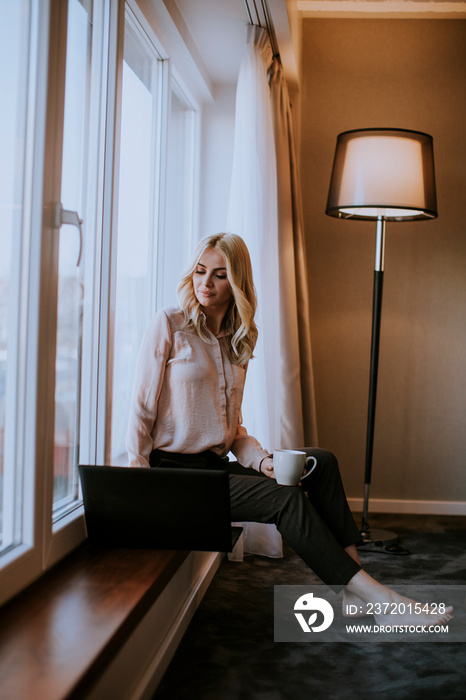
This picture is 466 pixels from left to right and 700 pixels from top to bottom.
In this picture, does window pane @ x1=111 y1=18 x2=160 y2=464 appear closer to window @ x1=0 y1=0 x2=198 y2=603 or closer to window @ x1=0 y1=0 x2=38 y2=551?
window @ x1=0 y1=0 x2=198 y2=603

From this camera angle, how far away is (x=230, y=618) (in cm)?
207

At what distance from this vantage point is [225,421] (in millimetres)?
2010

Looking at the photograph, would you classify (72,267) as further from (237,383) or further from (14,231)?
(237,383)

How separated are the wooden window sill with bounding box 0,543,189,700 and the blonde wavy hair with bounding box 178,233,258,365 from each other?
683mm

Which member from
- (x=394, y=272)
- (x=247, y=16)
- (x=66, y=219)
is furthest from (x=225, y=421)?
(x=394, y=272)

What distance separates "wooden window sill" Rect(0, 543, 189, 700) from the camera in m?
1.02

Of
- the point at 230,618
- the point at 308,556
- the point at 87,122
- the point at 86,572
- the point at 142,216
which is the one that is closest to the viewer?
the point at 86,572

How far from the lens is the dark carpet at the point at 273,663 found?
1.62 meters

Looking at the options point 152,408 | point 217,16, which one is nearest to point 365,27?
point 217,16

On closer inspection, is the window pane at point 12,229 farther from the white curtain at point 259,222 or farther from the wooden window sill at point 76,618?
the white curtain at point 259,222

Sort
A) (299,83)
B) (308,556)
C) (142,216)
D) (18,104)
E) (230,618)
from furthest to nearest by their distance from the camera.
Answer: (299,83) → (142,216) → (230,618) → (308,556) → (18,104)

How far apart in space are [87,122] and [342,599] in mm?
1611

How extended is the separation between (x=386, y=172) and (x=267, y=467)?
57.0 inches

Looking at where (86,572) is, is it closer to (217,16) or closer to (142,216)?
(142,216)
